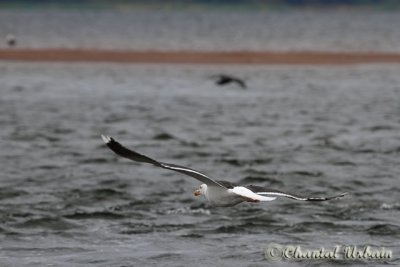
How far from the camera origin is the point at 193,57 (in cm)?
7156

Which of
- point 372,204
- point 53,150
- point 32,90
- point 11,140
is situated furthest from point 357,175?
point 32,90

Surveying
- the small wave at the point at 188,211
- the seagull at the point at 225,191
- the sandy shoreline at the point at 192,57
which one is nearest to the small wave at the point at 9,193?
the small wave at the point at 188,211

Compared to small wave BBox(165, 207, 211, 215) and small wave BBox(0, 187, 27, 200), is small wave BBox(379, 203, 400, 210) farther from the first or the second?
small wave BBox(0, 187, 27, 200)

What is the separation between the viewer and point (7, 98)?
46.8 meters

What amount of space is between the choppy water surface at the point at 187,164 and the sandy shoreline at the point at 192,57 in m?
12.3

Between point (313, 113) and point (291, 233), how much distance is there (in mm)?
22177

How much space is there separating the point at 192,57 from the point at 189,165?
42.1m

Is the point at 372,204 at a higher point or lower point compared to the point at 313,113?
lower

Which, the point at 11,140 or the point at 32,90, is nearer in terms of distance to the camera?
the point at 11,140

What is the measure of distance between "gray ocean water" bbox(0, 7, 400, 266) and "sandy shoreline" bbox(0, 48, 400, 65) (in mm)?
12274

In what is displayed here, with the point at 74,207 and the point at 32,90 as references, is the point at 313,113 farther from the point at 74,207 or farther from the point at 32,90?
the point at 74,207

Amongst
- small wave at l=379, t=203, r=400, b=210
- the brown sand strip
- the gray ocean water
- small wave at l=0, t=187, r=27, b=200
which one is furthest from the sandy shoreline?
small wave at l=379, t=203, r=400, b=210

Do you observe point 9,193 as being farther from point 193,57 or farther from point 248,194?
point 193,57

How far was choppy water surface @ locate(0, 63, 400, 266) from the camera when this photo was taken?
2020 centimetres
